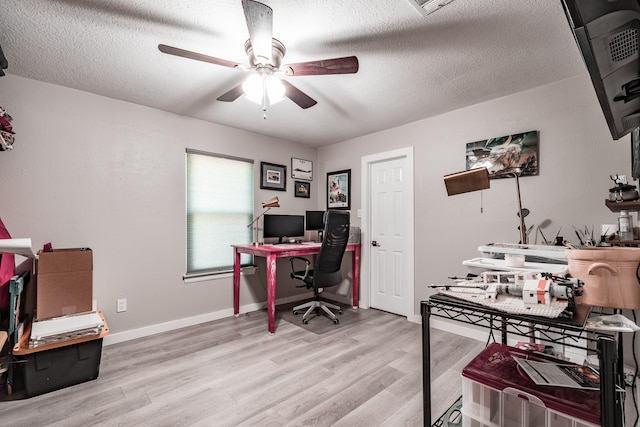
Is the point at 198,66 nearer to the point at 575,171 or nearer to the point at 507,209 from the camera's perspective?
the point at 507,209

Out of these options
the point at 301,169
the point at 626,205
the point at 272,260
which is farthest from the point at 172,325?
the point at 626,205

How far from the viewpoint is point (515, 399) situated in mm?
1072

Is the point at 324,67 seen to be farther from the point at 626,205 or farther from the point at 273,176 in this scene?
the point at 273,176

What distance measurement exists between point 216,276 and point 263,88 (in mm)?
2286

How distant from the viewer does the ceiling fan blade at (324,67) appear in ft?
5.54

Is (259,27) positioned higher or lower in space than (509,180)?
higher

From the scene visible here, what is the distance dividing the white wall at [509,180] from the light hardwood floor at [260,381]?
980 mm

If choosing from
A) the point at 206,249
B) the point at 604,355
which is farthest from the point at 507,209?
the point at 206,249

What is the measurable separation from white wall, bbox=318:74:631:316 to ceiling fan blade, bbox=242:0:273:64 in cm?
212

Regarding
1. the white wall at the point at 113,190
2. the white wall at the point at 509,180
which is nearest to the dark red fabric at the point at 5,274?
the white wall at the point at 113,190

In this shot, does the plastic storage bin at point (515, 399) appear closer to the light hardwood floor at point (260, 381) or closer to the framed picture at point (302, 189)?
the light hardwood floor at point (260, 381)

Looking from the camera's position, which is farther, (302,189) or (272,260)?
(302,189)

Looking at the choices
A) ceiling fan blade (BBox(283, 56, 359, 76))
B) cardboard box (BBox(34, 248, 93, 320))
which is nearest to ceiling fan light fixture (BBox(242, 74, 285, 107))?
ceiling fan blade (BBox(283, 56, 359, 76))

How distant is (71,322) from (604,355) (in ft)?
9.41
